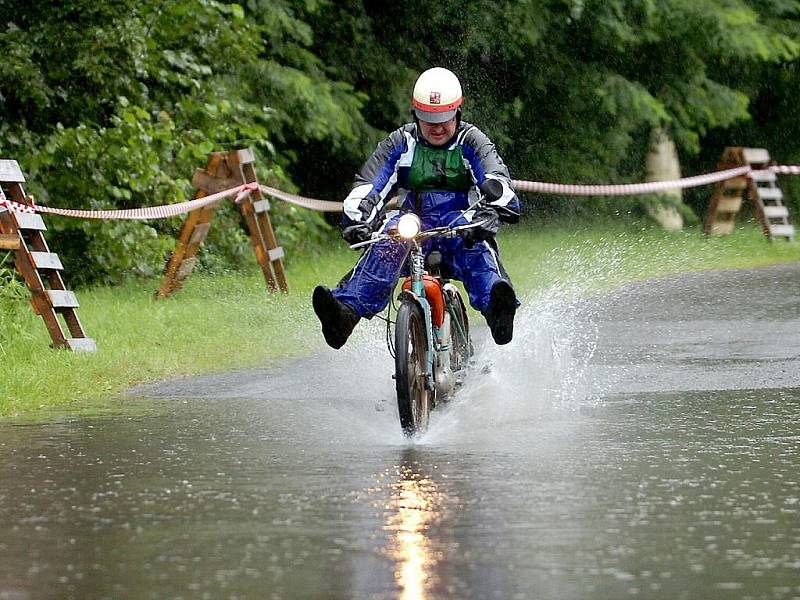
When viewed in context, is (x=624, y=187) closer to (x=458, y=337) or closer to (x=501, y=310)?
(x=458, y=337)

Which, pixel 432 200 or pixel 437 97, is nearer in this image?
pixel 437 97

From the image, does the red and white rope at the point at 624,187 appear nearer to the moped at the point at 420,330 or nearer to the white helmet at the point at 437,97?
the white helmet at the point at 437,97

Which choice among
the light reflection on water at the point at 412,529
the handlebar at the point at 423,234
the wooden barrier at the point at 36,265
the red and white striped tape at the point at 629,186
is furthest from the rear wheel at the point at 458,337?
the red and white striped tape at the point at 629,186

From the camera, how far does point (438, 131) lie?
9.98 meters

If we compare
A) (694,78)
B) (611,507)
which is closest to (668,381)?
(611,507)

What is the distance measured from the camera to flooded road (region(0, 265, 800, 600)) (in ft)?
19.7

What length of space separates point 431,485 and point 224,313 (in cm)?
822

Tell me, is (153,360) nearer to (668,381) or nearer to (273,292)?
(668,381)

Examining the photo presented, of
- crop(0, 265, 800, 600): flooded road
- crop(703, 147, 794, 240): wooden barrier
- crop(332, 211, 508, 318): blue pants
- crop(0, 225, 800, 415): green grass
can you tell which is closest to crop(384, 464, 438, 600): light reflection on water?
crop(0, 265, 800, 600): flooded road

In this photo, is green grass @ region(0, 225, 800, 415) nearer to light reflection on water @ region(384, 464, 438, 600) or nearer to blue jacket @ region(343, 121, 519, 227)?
blue jacket @ region(343, 121, 519, 227)

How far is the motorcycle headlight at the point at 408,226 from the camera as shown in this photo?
9.34 meters

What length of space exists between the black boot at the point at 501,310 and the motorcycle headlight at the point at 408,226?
682mm

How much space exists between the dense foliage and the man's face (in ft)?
27.0

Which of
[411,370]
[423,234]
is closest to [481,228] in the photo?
[423,234]
